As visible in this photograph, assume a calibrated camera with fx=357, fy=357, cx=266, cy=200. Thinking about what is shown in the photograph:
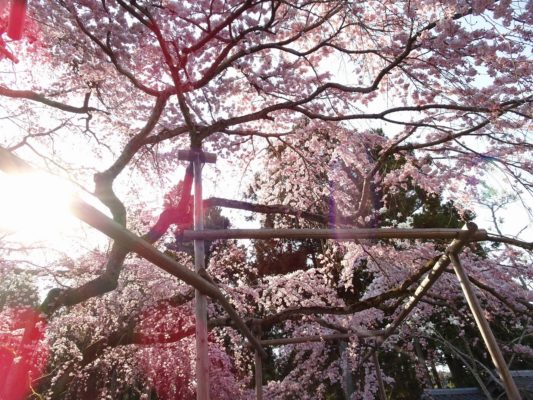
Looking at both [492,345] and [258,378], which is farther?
[258,378]

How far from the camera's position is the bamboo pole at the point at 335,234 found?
98.1 inches

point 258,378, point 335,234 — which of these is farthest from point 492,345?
point 258,378

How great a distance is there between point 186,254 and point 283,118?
585cm

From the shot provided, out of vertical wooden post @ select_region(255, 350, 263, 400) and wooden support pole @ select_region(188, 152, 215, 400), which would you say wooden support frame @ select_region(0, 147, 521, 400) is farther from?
vertical wooden post @ select_region(255, 350, 263, 400)

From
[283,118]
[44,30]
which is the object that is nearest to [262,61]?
[283,118]

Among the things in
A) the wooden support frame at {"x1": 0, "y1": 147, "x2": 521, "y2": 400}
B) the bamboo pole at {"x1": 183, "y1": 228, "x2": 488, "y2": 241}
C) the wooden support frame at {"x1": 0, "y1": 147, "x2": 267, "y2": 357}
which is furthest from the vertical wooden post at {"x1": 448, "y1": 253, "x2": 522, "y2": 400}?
the wooden support frame at {"x1": 0, "y1": 147, "x2": 267, "y2": 357}

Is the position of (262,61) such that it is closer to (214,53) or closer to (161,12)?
(214,53)

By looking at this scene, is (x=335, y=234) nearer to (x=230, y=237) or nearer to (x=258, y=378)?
(x=230, y=237)

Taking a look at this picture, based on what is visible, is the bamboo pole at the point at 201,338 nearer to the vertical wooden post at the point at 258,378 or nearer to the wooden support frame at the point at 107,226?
the wooden support frame at the point at 107,226

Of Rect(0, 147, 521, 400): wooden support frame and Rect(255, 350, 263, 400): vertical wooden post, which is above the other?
Rect(0, 147, 521, 400): wooden support frame

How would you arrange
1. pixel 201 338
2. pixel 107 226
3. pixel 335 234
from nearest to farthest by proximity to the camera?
pixel 107 226 < pixel 335 234 < pixel 201 338

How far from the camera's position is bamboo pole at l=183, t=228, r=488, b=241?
8.18 feet

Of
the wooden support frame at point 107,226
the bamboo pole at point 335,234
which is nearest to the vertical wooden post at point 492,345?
the bamboo pole at point 335,234

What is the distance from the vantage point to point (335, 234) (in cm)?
243
